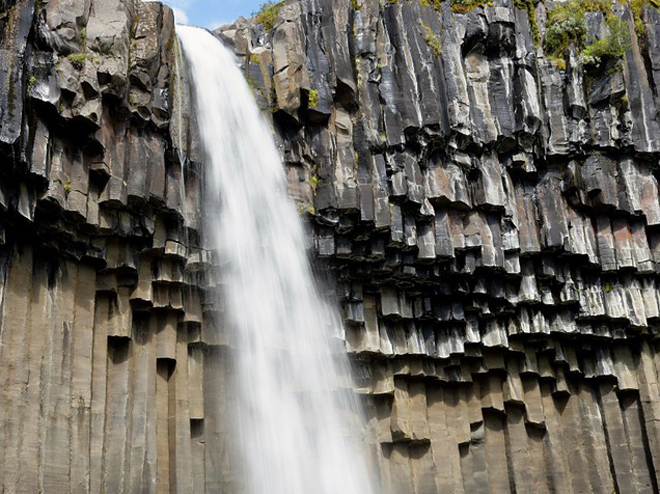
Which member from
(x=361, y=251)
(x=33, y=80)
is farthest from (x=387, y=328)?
(x=33, y=80)

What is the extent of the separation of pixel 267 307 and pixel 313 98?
12.5 ft

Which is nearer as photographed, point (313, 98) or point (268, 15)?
point (313, 98)

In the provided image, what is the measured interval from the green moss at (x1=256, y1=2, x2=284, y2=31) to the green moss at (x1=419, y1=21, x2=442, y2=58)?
2.86 meters

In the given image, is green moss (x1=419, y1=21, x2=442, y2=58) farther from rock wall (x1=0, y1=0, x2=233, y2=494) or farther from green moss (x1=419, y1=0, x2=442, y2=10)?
rock wall (x1=0, y1=0, x2=233, y2=494)

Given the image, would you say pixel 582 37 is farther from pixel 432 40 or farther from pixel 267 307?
pixel 267 307

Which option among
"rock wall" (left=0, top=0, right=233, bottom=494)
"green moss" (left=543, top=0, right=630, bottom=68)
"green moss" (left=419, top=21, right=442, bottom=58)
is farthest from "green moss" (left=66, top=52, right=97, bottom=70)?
"green moss" (left=543, top=0, right=630, bottom=68)

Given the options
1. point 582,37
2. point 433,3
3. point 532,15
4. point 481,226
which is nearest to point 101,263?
point 481,226

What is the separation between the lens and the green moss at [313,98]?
54.1 ft

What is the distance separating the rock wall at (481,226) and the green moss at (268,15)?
232 millimetres

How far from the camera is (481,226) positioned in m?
17.7

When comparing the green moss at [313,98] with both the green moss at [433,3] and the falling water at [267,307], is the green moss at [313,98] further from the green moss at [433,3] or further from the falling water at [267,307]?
the green moss at [433,3]

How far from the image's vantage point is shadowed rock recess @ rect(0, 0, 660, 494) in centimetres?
1352

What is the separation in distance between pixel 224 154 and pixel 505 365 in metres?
7.25

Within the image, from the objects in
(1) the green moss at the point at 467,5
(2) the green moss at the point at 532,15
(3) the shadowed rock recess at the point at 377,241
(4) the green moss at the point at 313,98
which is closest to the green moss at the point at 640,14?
(3) the shadowed rock recess at the point at 377,241
